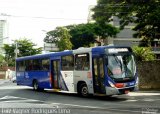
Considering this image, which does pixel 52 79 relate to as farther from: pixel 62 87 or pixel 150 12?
pixel 150 12

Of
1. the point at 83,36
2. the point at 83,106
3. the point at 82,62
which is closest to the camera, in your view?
the point at 83,106

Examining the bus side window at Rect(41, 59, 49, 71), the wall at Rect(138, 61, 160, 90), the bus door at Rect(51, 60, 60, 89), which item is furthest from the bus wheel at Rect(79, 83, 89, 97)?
the wall at Rect(138, 61, 160, 90)

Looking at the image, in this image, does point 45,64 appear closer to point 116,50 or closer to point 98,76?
point 98,76

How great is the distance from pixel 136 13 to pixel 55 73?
715 cm

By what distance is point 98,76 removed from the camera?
19.6 metres

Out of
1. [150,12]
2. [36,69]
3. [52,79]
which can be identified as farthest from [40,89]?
[150,12]

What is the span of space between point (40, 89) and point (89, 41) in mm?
48517

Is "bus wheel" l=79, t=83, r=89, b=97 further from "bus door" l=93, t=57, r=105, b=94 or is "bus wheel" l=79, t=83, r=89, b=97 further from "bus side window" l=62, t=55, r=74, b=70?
"bus side window" l=62, t=55, r=74, b=70

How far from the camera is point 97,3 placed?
85.4 feet

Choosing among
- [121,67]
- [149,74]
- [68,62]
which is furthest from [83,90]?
[149,74]

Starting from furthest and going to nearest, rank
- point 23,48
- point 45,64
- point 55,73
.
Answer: point 23,48 → point 45,64 → point 55,73

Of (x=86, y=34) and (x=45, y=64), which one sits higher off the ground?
(x=86, y=34)

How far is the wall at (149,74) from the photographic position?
28.8 m

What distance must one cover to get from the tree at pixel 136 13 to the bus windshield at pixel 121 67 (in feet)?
16.6
